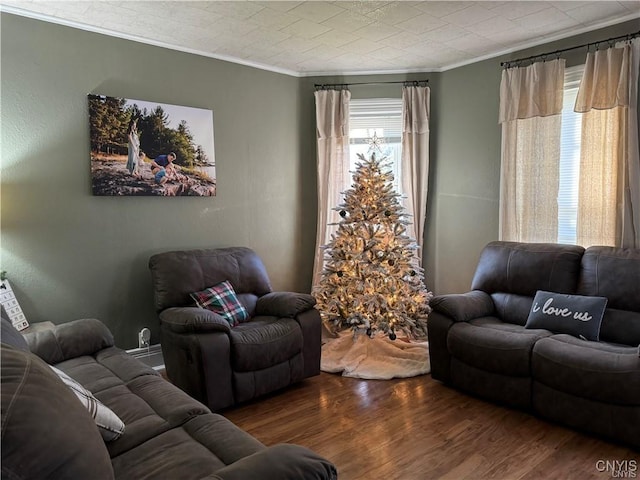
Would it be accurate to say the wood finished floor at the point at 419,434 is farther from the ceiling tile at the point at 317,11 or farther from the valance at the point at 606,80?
the ceiling tile at the point at 317,11

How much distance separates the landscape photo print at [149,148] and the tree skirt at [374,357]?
1835mm

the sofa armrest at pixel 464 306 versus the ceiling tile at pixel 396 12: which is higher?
the ceiling tile at pixel 396 12

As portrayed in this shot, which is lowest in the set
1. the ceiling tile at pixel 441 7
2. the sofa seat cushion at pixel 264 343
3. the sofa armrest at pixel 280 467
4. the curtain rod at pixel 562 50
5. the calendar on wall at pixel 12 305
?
the sofa seat cushion at pixel 264 343

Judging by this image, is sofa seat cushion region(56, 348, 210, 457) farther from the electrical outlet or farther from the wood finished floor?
the electrical outlet

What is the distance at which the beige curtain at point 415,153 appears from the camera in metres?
4.49

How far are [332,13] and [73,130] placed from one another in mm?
2100

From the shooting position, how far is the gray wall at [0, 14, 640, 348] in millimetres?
3148

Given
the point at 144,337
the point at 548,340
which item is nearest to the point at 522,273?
the point at 548,340

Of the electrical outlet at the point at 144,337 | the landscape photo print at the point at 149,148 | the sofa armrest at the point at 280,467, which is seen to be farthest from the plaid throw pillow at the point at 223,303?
the sofa armrest at the point at 280,467

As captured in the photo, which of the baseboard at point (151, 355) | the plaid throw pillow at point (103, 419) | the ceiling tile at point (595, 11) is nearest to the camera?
the plaid throw pillow at point (103, 419)

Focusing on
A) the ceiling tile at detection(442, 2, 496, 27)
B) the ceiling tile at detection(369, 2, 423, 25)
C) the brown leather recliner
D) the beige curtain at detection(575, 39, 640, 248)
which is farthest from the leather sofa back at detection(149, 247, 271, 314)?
the beige curtain at detection(575, 39, 640, 248)

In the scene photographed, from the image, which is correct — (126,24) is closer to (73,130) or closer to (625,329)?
(73,130)

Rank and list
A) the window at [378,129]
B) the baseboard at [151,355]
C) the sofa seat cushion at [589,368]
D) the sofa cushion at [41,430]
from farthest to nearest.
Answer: the window at [378,129] → the baseboard at [151,355] → the sofa seat cushion at [589,368] → the sofa cushion at [41,430]

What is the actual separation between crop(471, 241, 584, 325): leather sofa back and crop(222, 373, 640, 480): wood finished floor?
825 mm
